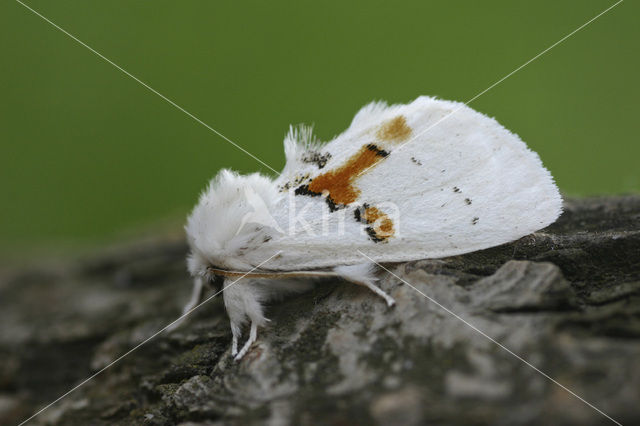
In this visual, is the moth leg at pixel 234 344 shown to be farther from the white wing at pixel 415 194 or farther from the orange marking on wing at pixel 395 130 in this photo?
the orange marking on wing at pixel 395 130

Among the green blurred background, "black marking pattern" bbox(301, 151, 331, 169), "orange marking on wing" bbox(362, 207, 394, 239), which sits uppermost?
the green blurred background

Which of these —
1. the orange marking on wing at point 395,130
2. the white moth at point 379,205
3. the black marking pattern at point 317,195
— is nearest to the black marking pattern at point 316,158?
the white moth at point 379,205

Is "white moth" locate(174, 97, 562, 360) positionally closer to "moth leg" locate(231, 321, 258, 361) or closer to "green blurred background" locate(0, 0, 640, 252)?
"moth leg" locate(231, 321, 258, 361)

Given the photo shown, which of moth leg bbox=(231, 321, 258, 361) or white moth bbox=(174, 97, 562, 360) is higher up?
white moth bbox=(174, 97, 562, 360)

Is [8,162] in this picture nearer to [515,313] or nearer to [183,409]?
[183,409]

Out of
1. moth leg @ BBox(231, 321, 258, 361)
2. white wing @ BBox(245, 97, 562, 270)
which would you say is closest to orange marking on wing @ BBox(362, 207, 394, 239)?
white wing @ BBox(245, 97, 562, 270)

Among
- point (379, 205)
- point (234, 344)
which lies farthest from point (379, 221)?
point (234, 344)

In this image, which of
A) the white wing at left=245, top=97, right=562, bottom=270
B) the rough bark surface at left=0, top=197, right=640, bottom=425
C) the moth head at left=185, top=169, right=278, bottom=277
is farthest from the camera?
the moth head at left=185, top=169, right=278, bottom=277

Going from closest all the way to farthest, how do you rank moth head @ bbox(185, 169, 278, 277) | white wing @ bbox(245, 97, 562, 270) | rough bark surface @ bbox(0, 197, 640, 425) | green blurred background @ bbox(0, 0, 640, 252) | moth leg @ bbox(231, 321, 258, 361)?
rough bark surface @ bbox(0, 197, 640, 425)
moth leg @ bbox(231, 321, 258, 361)
white wing @ bbox(245, 97, 562, 270)
moth head @ bbox(185, 169, 278, 277)
green blurred background @ bbox(0, 0, 640, 252)
